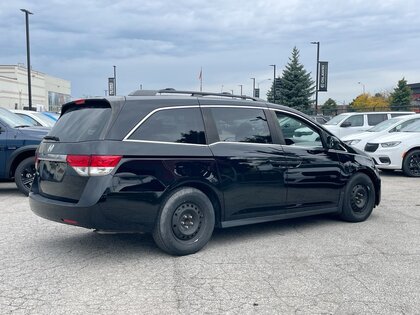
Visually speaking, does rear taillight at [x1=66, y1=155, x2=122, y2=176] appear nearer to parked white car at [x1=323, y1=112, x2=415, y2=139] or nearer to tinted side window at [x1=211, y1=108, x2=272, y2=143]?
tinted side window at [x1=211, y1=108, x2=272, y2=143]

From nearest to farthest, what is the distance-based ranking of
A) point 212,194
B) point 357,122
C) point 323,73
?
point 212,194
point 357,122
point 323,73

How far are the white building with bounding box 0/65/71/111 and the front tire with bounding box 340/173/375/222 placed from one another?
52463 mm

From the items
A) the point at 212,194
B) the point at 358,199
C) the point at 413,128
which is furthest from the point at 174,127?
the point at 413,128

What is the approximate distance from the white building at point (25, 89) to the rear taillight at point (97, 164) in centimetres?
5328

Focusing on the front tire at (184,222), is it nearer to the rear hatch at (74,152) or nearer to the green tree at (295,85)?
the rear hatch at (74,152)

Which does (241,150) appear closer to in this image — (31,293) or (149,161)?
(149,161)

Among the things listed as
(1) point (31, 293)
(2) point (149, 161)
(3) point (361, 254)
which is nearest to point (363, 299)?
(3) point (361, 254)

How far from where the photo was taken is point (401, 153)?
12.0 metres

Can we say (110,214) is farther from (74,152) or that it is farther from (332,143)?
(332,143)

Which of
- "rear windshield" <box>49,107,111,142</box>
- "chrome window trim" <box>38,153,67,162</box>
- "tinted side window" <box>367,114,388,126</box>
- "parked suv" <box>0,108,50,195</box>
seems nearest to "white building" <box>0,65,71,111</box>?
"tinted side window" <box>367,114,388,126</box>

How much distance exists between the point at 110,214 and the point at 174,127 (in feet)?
4.04

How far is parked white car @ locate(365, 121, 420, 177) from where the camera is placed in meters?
12.0

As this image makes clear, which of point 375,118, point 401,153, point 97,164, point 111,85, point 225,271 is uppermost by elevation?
point 111,85

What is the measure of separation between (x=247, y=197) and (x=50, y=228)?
2912 mm
